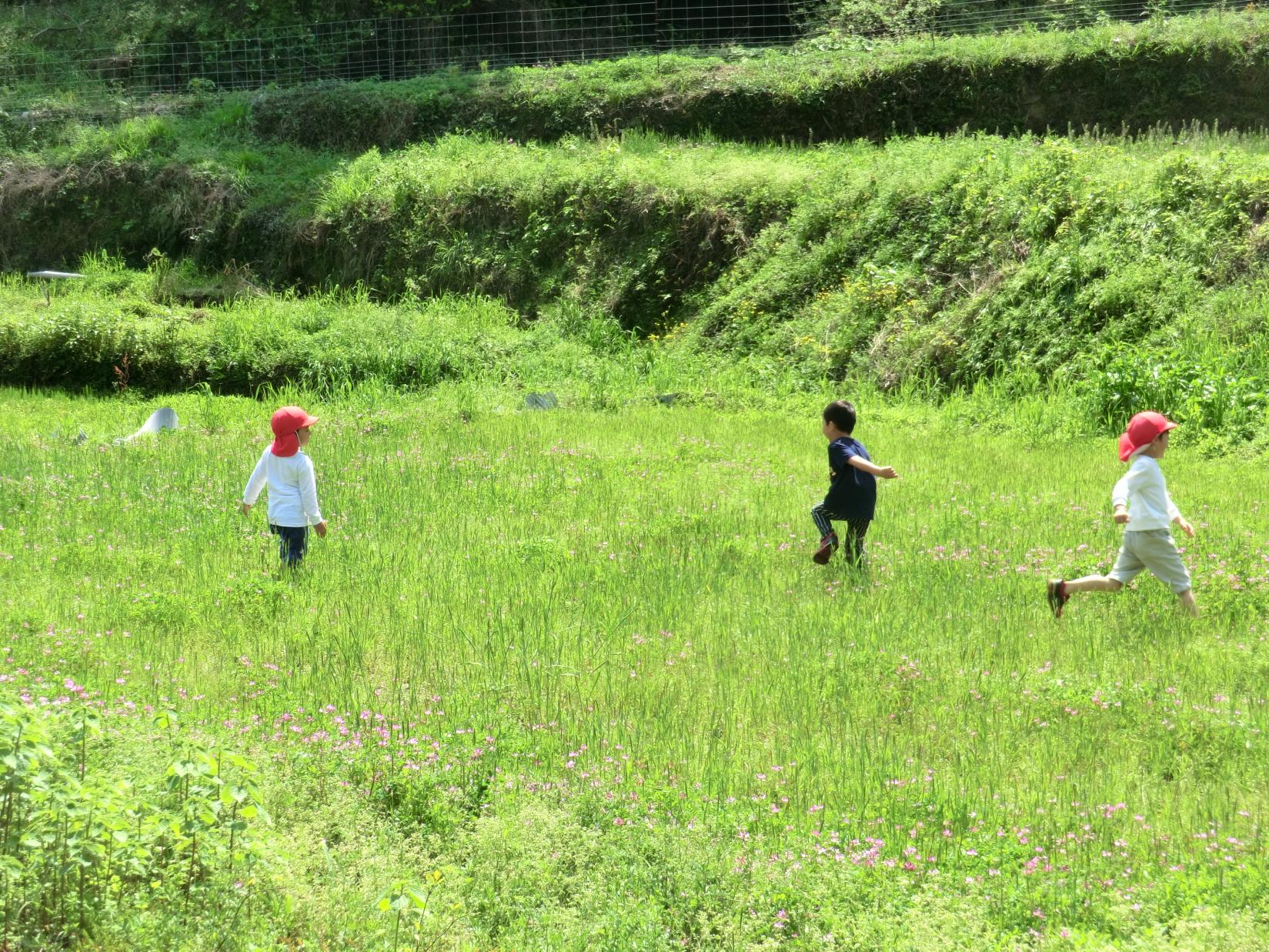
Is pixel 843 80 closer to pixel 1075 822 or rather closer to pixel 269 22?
pixel 269 22

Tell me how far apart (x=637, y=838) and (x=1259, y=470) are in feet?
32.3

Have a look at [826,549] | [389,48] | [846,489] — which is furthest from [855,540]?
[389,48]

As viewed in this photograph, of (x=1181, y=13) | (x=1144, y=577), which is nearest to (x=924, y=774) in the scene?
(x=1144, y=577)

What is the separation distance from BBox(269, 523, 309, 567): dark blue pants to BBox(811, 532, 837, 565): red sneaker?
13.5 ft

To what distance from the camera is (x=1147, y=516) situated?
796 cm

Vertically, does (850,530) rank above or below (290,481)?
below

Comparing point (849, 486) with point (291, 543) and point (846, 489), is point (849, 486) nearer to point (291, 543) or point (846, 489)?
point (846, 489)

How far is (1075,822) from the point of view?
5477mm

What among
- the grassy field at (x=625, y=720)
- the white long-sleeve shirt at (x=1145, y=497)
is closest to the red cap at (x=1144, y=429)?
the white long-sleeve shirt at (x=1145, y=497)

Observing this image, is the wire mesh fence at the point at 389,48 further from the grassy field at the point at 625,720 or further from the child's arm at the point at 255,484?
the child's arm at the point at 255,484

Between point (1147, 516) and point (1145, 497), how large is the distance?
0.13 m

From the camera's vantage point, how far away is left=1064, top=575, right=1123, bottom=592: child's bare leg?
8172 millimetres

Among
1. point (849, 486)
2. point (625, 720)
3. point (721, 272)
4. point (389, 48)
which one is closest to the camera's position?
point (625, 720)

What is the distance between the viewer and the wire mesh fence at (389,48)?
35625mm
